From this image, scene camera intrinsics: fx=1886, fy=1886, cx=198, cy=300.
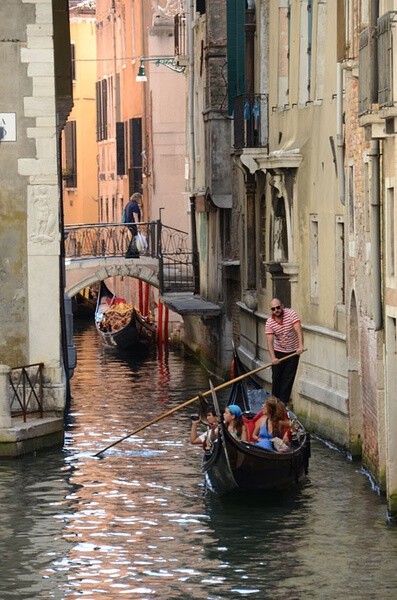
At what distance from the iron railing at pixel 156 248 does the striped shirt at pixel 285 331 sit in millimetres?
14314

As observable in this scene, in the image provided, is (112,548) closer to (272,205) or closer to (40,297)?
(40,297)

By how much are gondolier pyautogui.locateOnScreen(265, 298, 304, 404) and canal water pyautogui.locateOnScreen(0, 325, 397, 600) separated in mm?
706

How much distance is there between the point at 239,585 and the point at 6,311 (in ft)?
22.6

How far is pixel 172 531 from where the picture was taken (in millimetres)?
14875

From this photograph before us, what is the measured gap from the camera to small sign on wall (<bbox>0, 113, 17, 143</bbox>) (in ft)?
62.1

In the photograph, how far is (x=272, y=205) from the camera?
77.4 ft

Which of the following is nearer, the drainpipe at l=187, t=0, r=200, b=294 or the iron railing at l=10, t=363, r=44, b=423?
the iron railing at l=10, t=363, r=44, b=423

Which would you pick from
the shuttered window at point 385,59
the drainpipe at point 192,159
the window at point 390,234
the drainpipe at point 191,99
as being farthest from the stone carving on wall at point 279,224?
the drainpipe at point 191,99

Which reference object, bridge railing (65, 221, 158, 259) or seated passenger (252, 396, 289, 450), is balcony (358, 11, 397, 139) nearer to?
seated passenger (252, 396, 289, 450)

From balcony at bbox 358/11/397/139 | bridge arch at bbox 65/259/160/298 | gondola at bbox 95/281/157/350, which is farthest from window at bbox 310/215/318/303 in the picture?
gondola at bbox 95/281/157/350

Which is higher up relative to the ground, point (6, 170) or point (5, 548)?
point (6, 170)

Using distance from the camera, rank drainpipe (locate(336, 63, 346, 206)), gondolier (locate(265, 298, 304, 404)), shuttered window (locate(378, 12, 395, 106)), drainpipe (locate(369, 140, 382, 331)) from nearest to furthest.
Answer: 1. shuttered window (locate(378, 12, 395, 106))
2. drainpipe (locate(369, 140, 382, 331))
3. drainpipe (locate(336, 63, 346, 206))
4. gondolier (locate(265, 298, 304, 404))

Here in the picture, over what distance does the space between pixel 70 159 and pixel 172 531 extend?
3855cm

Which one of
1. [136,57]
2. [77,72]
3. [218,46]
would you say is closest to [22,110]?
[218,46]
